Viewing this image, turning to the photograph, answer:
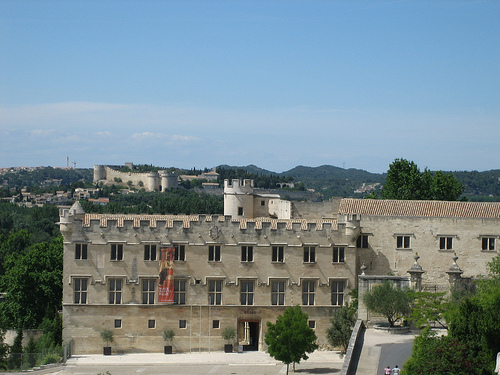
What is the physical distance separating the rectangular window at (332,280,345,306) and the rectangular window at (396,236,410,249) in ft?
15.4

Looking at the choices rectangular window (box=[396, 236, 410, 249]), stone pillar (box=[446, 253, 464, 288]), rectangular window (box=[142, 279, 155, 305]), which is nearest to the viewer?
stone pillar (box=[446, 253, 464, 288])

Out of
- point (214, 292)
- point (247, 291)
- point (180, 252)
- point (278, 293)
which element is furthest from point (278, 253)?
point (180, 252)

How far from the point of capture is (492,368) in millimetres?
30969

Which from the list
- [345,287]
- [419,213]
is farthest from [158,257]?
[419,213]

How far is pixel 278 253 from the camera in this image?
185 ft

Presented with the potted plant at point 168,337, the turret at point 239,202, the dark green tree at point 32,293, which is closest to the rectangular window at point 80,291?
the potted plant at point 168,337

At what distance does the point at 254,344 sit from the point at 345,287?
25.5ft

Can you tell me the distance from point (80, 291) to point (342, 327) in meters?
18.0

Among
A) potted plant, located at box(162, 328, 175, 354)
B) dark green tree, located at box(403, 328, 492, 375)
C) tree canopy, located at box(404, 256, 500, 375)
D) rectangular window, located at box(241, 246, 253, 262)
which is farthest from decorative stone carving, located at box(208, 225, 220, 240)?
dark green tree, located at box(403, 328, 492, 375)

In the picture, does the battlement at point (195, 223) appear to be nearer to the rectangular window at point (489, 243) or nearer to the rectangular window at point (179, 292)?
the rectangular window at point (179, 292)

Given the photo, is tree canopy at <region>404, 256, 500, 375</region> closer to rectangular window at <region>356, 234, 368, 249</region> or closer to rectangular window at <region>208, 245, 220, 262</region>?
rectangular window at <region>356, 234, 368, 249</region>

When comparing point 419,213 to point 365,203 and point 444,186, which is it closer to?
point 365,203

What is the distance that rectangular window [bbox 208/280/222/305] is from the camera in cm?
5634

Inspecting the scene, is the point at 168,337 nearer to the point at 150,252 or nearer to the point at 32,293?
the point at 150,252
